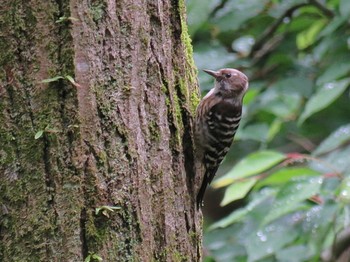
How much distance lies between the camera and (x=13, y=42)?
2.62 metres

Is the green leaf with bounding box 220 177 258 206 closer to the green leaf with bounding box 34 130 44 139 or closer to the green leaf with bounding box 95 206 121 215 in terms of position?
the green leaf with bounding box 95 206 121 215

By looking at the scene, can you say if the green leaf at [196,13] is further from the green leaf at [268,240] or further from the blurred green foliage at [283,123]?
A: the green leaf at [268,240]

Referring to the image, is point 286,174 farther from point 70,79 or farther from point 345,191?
point 70,79

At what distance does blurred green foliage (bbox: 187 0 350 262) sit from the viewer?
3848 millimetres

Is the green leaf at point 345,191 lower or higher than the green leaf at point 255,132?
higher

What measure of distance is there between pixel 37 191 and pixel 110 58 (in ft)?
1.68

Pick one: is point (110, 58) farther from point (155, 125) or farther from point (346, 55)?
point (346, 55)

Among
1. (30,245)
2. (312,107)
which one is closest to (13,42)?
(30,245)

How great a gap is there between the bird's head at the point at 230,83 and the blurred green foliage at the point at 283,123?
5 centimetres

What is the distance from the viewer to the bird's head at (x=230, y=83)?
4.59 metres

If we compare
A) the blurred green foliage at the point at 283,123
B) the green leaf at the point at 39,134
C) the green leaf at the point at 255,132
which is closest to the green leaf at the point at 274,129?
the blurred green foliage at the point at 283,123

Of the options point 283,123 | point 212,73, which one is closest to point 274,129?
point 283,123

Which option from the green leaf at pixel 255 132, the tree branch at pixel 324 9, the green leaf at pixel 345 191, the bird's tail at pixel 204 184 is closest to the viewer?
the bird's tail at pixel 204 184

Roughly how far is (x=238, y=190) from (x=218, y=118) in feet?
1.72
